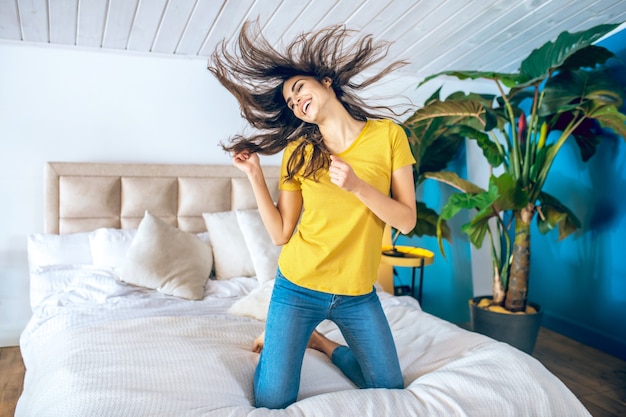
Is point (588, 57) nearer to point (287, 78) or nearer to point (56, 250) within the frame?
point (287, 78)

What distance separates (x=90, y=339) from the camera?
6.05ft

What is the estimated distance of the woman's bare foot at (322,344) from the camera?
6.23 feet

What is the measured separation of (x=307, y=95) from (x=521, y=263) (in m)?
1.98

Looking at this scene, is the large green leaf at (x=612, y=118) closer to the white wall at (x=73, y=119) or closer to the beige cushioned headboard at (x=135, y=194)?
the beige cushioned headboard at (x=135, y=194)

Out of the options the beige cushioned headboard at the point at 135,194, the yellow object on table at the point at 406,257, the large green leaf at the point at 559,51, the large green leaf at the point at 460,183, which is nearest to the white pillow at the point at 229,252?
the beige cushioned headboard at the point at 135,194

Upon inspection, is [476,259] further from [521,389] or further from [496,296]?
[521,389]

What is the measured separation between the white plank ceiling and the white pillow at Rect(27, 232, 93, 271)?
1.15 metres

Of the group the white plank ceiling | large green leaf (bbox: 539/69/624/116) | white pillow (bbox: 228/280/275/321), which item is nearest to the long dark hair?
white pillow (bbox: 228/280/275/321)

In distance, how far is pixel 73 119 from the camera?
10.0 ft

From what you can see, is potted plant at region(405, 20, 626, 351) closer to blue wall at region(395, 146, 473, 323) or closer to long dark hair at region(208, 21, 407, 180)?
blue wall at region(395, 146, 473, 323)

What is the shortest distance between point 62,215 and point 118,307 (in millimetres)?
948

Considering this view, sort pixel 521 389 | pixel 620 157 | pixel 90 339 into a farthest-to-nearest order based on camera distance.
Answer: pixel 620 157 < pixel 90 339 < pixel 521 389

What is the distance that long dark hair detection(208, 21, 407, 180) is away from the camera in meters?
1.64

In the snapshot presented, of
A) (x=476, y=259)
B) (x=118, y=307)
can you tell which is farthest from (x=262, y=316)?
(x=476, y=259)
